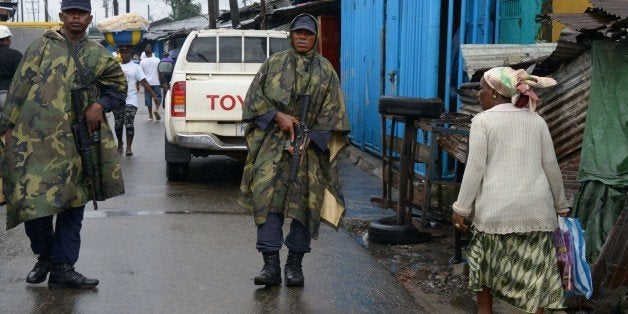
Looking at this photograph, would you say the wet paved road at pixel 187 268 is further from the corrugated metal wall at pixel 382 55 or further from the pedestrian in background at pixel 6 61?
the corrugated metal wall at pixel 382 55

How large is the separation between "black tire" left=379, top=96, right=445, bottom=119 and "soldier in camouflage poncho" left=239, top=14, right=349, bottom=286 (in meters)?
1.22

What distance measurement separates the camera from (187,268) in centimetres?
630

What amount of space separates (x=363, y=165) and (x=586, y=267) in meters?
7.99

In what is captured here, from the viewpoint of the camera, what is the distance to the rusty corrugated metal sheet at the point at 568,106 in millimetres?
5828

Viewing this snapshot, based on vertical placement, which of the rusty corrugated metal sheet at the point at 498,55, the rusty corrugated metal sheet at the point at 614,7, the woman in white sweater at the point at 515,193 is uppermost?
the rusty corrugated metal sheet at the point at 614,7

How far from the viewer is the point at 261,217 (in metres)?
5.68

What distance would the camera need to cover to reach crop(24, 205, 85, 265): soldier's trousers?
5590mm

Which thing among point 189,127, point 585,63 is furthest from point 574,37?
point 189,127

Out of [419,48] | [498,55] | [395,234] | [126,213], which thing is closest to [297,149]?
[395,234]

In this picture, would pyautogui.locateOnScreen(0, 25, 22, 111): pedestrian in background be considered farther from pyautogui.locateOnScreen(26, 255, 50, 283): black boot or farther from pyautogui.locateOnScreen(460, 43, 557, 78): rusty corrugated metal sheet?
pyautogui.locateOnScreen(460, 43, 557, 78): rusty corrugated metal sheet

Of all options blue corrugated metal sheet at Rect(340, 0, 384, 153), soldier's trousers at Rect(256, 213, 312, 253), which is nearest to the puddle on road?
soldier's trousers at Rect(256, 213, 312, 253)

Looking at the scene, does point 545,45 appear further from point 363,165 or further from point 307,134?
point 363,165

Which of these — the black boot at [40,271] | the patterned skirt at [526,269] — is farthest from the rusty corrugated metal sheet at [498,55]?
the black boot at [40,271]

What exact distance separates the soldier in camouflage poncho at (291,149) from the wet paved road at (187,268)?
1.13 feet
